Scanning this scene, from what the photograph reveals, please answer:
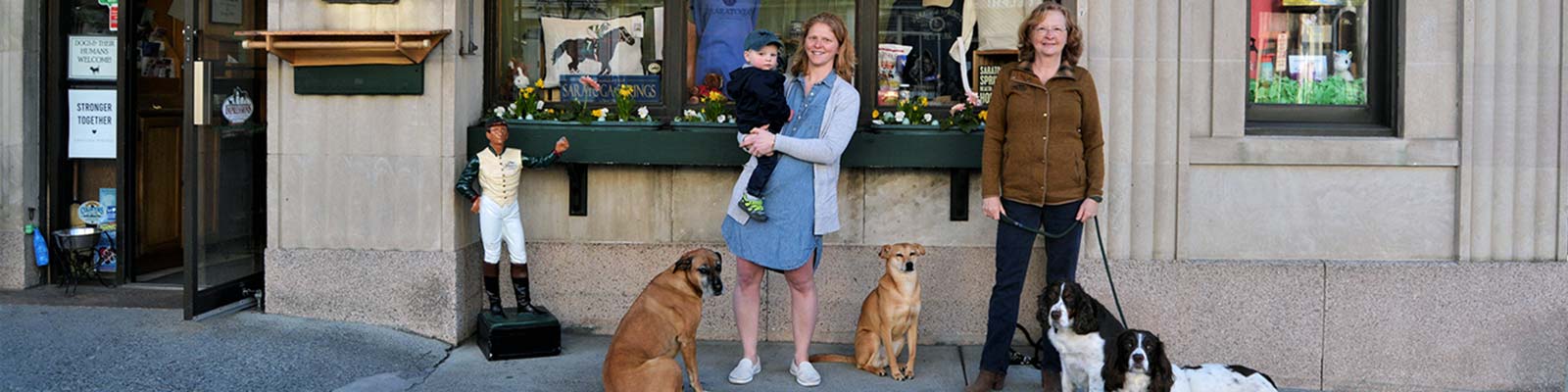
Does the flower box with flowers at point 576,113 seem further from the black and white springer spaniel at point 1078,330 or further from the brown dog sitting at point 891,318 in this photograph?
the black and white springer spaniel at point 1078,330

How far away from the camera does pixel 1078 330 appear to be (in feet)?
22.9

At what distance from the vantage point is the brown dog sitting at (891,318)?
7.63m

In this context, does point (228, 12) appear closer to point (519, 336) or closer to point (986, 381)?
point (519, 336)

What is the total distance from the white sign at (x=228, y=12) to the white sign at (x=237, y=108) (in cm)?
43

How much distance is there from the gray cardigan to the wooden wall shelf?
6.45 feet

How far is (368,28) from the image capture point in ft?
27.8

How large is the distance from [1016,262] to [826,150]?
111 cm

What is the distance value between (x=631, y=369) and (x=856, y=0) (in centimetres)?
327

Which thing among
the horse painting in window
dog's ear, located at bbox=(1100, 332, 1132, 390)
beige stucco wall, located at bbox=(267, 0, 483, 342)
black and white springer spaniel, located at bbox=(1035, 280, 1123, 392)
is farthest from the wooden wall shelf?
dog's ear, located at bbox=(1100, 332, 1132, 390)

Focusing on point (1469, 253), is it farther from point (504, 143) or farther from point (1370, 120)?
point (504, 143)

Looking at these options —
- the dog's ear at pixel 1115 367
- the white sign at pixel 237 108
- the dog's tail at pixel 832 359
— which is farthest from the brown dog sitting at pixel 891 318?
the white sign at pixel 237 108

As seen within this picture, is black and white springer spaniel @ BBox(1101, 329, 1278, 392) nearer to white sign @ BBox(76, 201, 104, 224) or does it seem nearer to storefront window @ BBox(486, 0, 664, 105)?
storefront window @ BBox(486, 0, 664, 105)

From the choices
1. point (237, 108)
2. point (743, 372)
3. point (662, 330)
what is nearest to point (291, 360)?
point (237, 108)

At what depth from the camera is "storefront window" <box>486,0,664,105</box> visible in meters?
9.23
